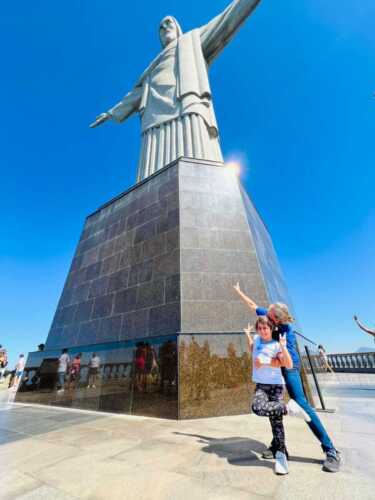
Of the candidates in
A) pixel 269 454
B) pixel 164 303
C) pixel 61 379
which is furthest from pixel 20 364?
pixel 269 454

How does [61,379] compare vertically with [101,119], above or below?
below

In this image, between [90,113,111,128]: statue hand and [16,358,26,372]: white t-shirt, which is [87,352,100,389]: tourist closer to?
[16,358,26,372]: white t-shirt

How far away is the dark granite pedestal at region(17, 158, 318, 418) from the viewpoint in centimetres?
528

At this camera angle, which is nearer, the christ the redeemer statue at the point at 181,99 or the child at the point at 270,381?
the child at the point at 270,381

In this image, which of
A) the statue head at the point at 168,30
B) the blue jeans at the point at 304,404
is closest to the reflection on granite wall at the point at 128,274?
the blue jeans at the point at 304,404

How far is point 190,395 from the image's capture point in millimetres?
4977

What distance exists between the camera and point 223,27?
14.7m

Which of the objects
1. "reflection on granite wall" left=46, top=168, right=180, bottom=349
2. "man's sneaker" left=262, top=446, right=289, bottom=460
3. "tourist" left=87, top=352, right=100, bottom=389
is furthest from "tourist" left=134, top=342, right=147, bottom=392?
"man's sneaker" left=262, top=446, right=289, bottom=460

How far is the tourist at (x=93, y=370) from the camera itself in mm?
6420

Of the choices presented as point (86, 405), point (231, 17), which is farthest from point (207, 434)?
point (231, 17)

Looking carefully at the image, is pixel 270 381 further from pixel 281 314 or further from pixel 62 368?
pixel 62 368

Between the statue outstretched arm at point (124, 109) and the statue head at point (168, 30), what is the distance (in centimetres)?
386

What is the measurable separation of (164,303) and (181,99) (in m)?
10.9

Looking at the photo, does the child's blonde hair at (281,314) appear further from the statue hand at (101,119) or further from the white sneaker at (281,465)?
the statue hand at (101,119)
